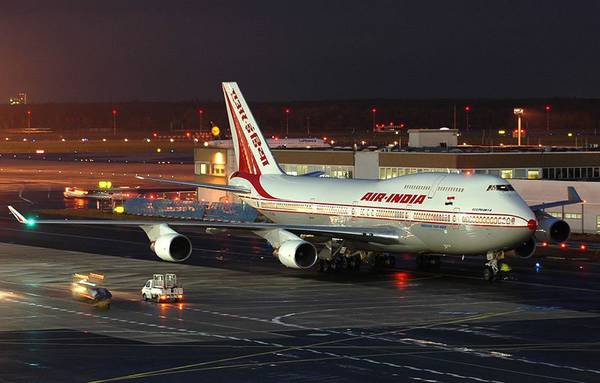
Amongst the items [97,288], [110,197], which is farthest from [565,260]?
[110,197]

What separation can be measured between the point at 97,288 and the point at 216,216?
1882 inches

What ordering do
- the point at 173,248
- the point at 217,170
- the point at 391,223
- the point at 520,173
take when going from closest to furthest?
the point at 173,248
the point at 391,223
the point at 520,173
the point at 217,170

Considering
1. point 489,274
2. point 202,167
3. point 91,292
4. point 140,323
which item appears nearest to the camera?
point 140,323

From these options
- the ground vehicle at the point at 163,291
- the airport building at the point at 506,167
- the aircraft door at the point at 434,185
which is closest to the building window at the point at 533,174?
the airport building at the point at 506,167

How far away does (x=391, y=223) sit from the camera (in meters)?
59.4

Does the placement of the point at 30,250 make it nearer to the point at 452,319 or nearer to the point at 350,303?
the point at 350,303

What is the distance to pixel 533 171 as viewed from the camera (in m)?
94.2

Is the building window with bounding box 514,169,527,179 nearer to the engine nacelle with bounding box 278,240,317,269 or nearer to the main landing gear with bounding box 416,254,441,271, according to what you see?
the main landing gear with bounding box 416,254,441,271

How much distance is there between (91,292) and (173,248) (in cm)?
745

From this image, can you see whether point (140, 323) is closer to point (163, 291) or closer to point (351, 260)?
point (163, 291)

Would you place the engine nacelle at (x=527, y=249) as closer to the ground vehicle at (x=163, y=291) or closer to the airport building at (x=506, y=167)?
the ground vehicle at (x=163, y=291)

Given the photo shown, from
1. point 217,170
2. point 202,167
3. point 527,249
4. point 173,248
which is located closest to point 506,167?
point 217,170

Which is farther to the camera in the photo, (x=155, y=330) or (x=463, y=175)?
(x=463, y=175)

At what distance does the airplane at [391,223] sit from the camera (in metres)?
55.6
